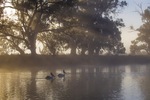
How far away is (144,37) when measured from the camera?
91938 mm

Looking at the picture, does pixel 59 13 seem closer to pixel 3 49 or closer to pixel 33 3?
pixel 33 3

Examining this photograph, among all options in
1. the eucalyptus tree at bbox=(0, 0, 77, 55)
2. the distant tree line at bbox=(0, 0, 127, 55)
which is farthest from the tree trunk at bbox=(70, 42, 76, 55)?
the eucalyptus tree at bbox=(0, 0, 77, 55)

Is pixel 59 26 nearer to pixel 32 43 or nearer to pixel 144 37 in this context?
pixel 32 43

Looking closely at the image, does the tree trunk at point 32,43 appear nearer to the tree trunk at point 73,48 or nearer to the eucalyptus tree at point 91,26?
the eucalyptus tree at point 91,26

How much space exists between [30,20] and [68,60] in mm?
10009

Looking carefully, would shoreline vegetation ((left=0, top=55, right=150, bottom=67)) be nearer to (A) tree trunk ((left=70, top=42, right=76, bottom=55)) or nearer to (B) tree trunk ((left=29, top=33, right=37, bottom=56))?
(B) tree trunk ((left=29, top=33, right=37, bottom=56))

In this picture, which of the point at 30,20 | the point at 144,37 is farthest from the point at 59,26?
the point at 144,37

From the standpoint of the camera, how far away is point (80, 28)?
212 feet

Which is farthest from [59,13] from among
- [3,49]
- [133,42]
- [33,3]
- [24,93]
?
[133,42]

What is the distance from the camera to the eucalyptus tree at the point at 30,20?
188 ft

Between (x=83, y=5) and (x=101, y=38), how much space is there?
6688mm

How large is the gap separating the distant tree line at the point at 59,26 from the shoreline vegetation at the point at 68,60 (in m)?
1.39

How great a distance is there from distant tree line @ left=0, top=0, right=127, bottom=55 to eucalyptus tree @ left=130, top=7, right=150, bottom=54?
15.9 metres

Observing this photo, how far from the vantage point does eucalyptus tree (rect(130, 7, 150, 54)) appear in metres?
89.1
